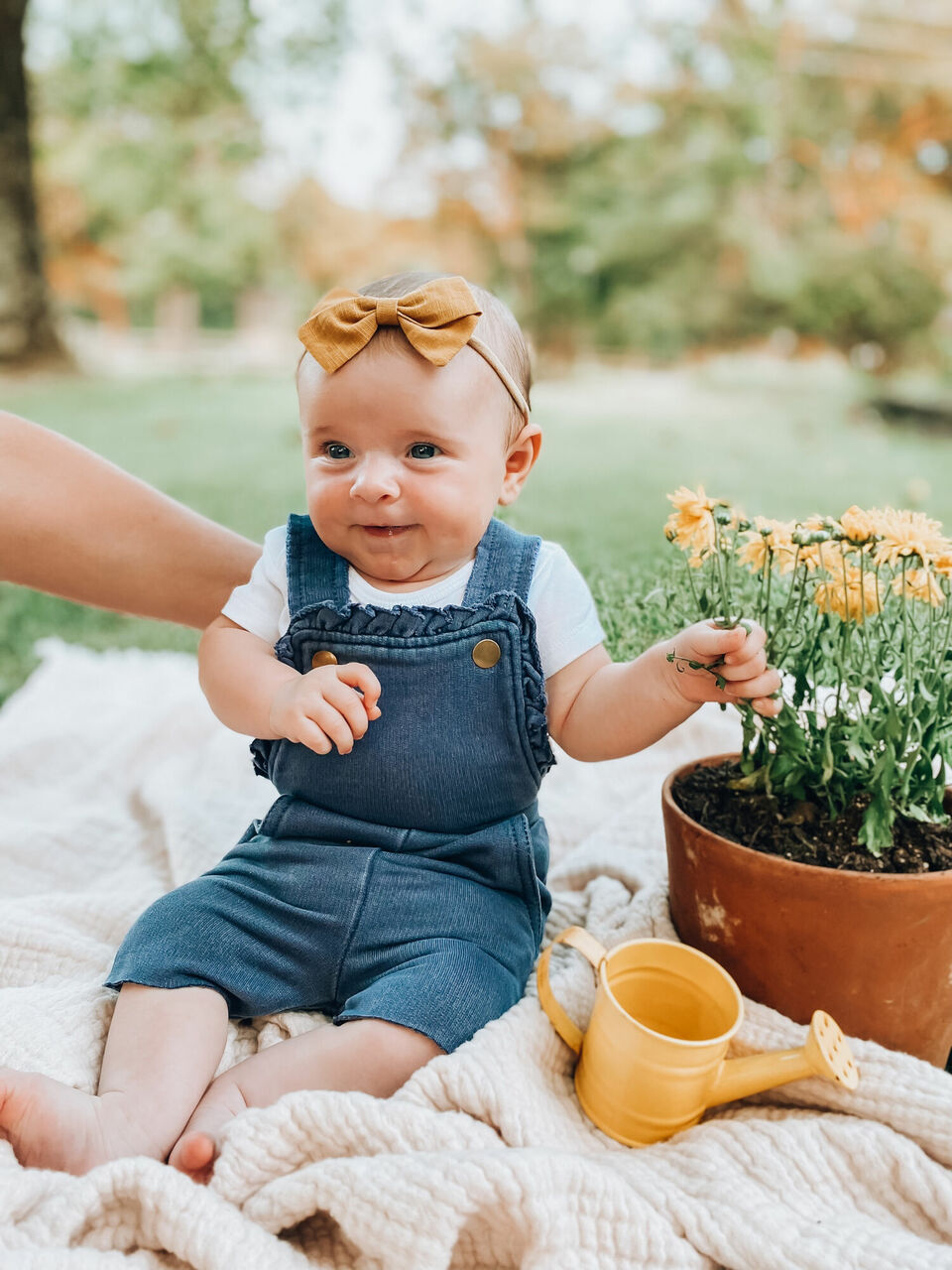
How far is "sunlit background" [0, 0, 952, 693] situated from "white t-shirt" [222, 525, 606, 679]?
41.1 inches

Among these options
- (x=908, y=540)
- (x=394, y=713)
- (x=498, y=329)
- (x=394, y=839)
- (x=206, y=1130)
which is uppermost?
(x=498, y=329)

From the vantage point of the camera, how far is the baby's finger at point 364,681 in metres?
0.73

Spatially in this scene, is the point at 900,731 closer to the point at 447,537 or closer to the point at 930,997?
the point at 930,997

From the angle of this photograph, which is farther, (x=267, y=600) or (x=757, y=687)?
(x=267, y=600)

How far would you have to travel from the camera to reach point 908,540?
28.0 inches

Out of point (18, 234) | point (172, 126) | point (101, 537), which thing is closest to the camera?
point (101, 537)

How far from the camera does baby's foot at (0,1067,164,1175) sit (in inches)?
26.0

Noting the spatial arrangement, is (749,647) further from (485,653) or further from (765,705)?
(485,653)

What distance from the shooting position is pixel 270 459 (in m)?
1.94

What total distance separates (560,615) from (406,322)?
288mm

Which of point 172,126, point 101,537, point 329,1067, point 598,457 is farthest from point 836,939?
point 172,126

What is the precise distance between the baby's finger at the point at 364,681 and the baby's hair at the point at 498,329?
27cm

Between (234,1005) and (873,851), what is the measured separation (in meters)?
0.52

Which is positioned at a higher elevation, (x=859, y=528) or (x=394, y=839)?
(x=859, y=528)
